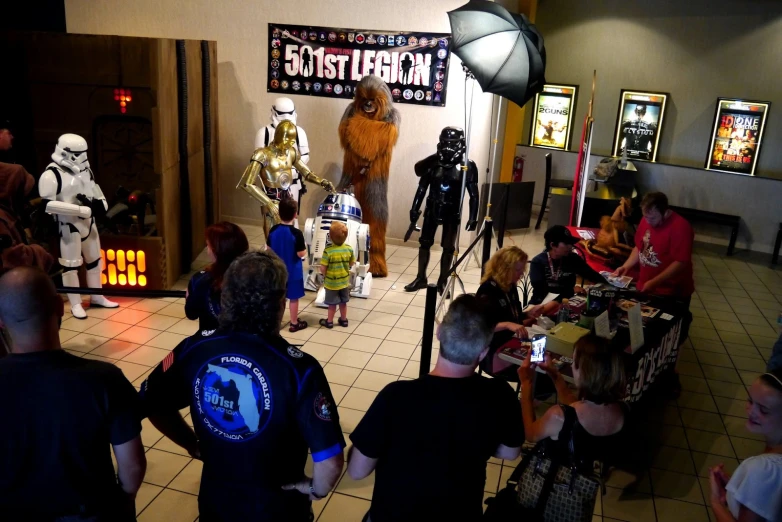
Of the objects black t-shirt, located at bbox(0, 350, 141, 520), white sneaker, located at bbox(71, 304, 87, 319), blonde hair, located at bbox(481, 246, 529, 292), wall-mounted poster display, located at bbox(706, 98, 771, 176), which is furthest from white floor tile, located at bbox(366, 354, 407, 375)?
wall-mounted poster display, located at bbox(706, 98, 771, 176)

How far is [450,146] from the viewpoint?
20.4 feet

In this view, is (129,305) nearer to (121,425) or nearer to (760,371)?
(121,425)

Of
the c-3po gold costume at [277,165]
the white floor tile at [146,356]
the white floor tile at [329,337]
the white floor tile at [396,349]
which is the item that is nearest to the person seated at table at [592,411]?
the white floor tile at [396,349]

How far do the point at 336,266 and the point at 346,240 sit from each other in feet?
3.03

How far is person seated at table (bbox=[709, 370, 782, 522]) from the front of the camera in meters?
1.98

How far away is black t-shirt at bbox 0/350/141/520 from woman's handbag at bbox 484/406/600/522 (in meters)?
1.35

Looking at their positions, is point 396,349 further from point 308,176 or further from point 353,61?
point 353,61

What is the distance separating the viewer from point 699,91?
9477 mm

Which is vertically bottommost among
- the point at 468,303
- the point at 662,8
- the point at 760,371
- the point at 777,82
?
the point at 760,371

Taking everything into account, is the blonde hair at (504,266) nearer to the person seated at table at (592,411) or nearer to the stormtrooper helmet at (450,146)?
the person seated at table at (592,411)

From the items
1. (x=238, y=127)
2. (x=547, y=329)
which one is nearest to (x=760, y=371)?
(x=547, y=329)

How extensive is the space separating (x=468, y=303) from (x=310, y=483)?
0.74 m

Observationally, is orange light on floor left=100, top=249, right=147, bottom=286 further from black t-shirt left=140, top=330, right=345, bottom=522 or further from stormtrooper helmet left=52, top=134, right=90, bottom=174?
black t-shirt left=140, top=330, right=345, bottom=522

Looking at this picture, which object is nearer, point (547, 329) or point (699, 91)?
point (547, 329)
